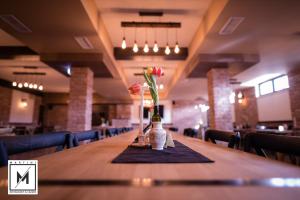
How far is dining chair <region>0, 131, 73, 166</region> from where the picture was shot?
2.89 feet

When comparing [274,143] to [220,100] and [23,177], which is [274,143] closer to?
[23,177]

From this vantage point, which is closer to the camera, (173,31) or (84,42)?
(84,42)

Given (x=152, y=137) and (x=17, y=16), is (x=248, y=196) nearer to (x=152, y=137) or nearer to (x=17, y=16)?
(x=152, y=137)

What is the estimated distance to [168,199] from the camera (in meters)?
0.48

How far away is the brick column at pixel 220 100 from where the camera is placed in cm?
500

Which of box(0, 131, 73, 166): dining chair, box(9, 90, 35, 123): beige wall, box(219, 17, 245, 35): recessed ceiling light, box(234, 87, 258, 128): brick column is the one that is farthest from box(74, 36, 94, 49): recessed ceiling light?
box(234, 87, 258, 128): brick column

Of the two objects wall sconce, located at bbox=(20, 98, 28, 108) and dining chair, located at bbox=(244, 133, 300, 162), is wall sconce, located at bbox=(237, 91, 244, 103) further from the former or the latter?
wall sconce, located at bbox=(20, 98, 28, 108)

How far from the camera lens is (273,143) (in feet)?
3.53

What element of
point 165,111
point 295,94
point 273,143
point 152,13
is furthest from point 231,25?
point 165,111

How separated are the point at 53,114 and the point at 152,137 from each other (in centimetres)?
1337

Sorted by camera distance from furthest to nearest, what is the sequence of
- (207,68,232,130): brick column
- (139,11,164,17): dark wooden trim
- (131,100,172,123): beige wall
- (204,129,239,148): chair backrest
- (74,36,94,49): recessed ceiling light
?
(131,100,172,123): beige wall < (207,68,232,130): brick column < (74,36,94,49): recessed ceiling light < (139,11,164,17): dark wooden trim < (204,129,239,148): chair backrest

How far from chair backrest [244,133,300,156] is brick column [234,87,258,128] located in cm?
961

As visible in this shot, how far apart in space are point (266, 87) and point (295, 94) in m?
2.03

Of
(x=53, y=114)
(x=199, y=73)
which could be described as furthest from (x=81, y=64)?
(x=53, y=114)
